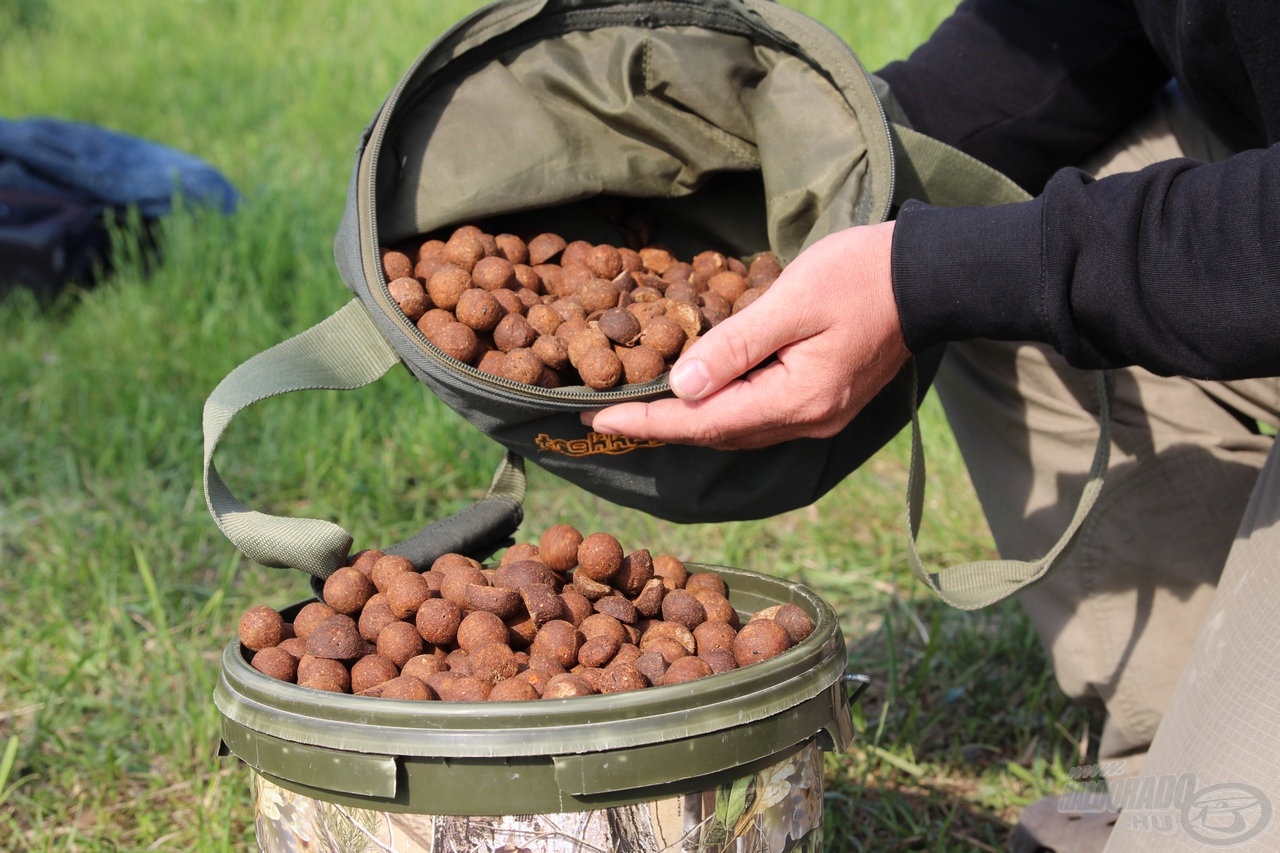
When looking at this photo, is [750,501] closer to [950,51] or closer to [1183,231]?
[1183,231]

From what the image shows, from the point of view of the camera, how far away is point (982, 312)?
160 cm

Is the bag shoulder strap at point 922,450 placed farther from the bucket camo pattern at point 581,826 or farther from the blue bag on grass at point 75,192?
the blue bag on grass at point 75,192

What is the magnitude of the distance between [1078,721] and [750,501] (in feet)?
3.77

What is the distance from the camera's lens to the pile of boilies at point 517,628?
145 cm

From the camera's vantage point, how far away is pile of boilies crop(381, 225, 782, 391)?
5.92 ft

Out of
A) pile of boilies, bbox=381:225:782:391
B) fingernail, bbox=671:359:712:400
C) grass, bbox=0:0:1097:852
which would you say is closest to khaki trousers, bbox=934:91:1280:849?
grass, bbox=0:0:1097:852

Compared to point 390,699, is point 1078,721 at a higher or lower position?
lower

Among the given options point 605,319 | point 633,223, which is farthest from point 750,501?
point 633,223

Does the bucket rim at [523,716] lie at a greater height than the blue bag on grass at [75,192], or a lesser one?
greater

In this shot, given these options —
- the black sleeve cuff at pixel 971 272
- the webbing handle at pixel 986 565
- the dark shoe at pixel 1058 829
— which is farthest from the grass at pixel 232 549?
the black sleeve cuff at pixel 971 272

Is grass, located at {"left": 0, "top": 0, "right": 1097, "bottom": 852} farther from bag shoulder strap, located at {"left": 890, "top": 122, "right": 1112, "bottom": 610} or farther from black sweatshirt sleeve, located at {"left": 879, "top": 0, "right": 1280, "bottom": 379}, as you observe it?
black sweatshirt sleeve, located at {"left": 879, "top": 0, "right": 1280, "bottom": 379}

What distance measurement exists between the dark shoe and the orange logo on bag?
976 mm

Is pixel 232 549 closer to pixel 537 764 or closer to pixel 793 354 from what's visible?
pixel 793 354

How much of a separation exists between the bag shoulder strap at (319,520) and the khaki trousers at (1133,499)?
102cm
